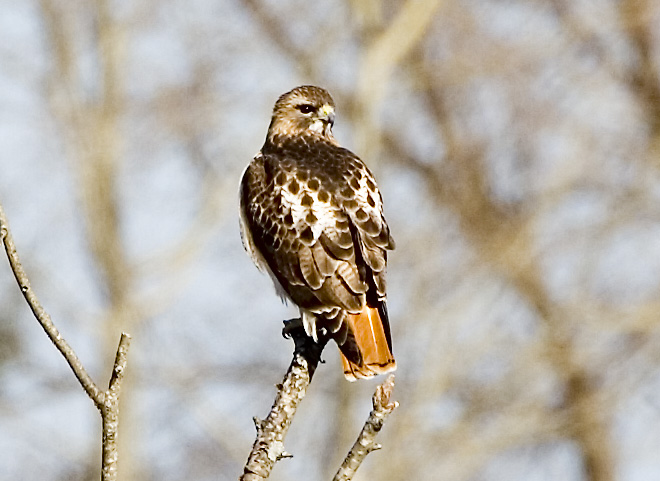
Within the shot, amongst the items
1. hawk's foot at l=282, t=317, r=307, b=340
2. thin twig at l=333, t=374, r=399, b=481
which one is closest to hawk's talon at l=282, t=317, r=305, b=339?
hawk's foot at l=282, t=317, r=307, b=340

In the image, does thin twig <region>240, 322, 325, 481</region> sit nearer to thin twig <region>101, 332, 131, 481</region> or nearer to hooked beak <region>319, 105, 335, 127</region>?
thin twig <region>101, 332, 131, 481</region>

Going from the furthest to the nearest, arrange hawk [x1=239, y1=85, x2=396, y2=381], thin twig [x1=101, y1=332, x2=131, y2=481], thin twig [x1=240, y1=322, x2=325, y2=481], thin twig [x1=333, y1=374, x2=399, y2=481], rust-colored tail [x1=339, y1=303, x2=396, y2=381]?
1. hawk [x1=239, y1=85, x2=396, y2=381]
2. rust-colored tail [x1=339, y1=303, x2=396, y2=381]
3. thin twig [x1=240, y1=322, x2=325, y2=481]
4. thin twig [x1=333, y1=374, x2=399, y2=481]
5. thin twig [x1=101, y1=332, x2=131, y2=481]

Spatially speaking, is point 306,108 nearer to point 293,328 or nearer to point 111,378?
point 293,328

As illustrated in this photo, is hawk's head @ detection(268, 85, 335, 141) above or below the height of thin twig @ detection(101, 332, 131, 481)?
above

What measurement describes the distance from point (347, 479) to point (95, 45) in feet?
47.3

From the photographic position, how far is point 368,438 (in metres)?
4.40

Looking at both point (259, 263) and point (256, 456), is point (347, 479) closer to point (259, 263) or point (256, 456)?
point (256, 456)

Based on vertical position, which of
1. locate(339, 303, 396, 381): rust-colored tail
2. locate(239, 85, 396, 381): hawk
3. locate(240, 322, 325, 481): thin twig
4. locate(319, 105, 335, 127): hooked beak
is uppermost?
locate(319, 105, 335, 127): hooked beak

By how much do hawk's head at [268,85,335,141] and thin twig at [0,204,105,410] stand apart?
10.4 ft

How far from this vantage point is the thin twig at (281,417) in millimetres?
4809

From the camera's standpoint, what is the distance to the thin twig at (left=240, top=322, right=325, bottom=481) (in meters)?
Result: 4.81

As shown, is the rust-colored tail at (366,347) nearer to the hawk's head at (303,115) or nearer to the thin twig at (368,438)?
the thin twig at (368,438)

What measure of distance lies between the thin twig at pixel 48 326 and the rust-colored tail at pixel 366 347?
4.93ft

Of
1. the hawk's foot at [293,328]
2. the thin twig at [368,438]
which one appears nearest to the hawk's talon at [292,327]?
the hawk's foot at [293,328]
